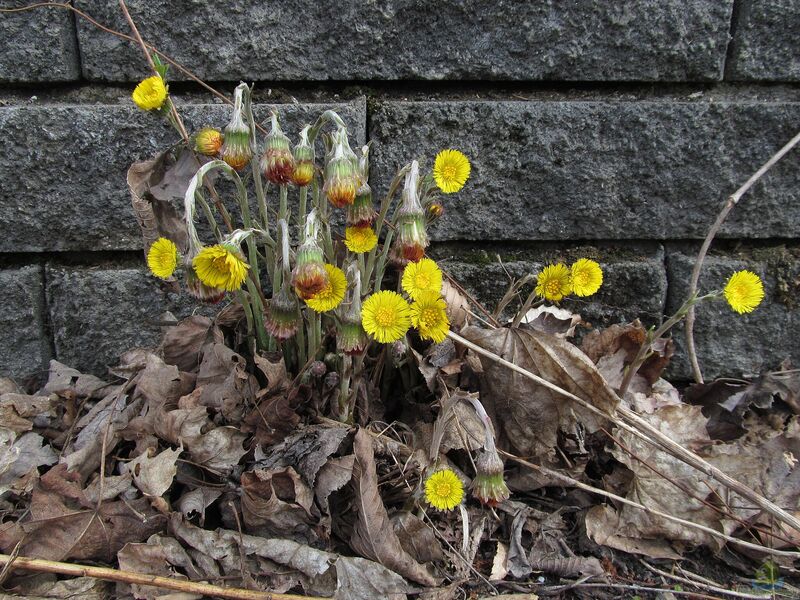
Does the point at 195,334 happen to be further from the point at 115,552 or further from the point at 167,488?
the point at 115,552

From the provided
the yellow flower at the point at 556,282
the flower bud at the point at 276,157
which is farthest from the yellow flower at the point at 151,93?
the yellow flower at the point at 556,282

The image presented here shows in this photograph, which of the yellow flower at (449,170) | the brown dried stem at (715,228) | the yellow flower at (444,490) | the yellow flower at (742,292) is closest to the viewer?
the yellow flower at (444,490)

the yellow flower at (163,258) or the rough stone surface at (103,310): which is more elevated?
the yellow flower at (163,258)

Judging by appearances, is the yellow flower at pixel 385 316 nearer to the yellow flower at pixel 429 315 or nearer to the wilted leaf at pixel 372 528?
the yellow flower at pixel 429 315

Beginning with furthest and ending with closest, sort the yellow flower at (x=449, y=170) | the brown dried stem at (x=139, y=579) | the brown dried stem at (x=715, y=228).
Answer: the brown dried stem at (x=715, y=228) < the yellow flower at (x=449, y=170) < the brown dried stem at (x=139, y=579)

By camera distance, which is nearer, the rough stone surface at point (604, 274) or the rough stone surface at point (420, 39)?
the rough stone surface at point (420, 39)

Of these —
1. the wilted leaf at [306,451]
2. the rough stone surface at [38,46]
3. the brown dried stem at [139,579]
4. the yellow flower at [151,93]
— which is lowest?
the brown dried stem at [139,579]
